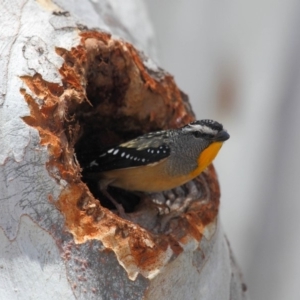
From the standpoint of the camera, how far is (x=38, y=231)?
2.62 m

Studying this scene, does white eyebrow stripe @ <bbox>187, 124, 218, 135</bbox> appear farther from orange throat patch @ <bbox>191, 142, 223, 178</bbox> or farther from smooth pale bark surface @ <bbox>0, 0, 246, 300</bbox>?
smooth pale bark surface @ <bbox>0, 0, 246, 300</bbox>

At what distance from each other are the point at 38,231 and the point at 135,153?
969 millimetres

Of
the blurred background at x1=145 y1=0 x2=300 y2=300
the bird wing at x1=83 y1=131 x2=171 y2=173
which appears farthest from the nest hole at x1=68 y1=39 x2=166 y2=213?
the blurred background at x1=145 y1=0 x2=300 y2=300

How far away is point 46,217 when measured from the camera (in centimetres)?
264

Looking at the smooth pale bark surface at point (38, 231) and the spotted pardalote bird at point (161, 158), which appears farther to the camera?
the spotted pardalote bird at point (161, 158)

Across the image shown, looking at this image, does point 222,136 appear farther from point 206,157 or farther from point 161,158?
point 161,158

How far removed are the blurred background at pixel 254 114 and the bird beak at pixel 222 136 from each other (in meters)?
1.78

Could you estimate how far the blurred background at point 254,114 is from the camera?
211 inches

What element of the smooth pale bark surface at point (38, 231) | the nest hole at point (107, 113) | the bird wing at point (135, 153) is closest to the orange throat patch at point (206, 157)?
the bird wing at point (135, 153)

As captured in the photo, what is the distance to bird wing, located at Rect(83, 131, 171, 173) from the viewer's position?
3479 mm

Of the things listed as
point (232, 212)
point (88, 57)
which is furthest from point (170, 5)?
point (88, 57)

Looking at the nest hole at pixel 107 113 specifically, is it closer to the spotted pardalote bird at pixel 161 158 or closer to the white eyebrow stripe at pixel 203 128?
the spotted pardalote bird at pixel 161 158

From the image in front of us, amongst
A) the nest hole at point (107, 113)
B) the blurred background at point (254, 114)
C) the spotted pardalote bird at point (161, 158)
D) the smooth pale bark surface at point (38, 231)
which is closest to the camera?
the smooth pale bark surface at point (38, 231)

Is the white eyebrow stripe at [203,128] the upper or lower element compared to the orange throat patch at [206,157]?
upper
